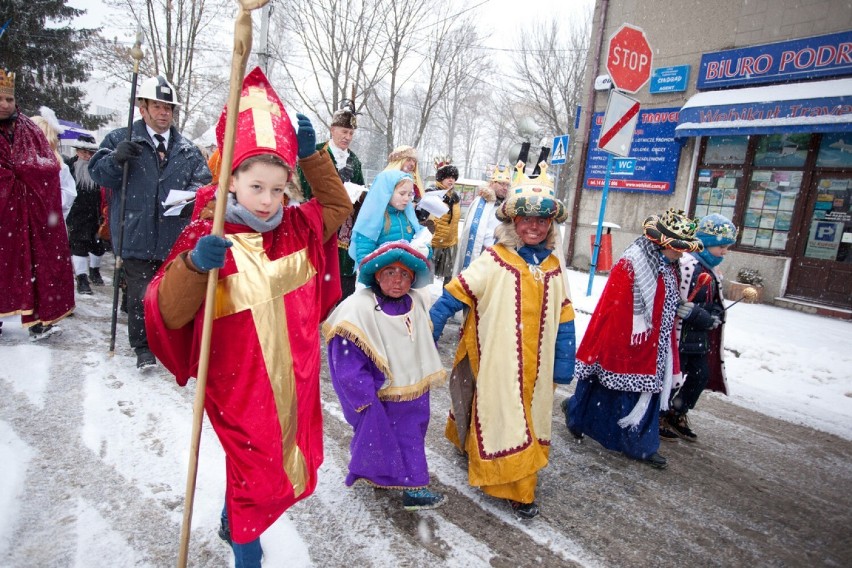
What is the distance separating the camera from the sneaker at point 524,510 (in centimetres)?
279

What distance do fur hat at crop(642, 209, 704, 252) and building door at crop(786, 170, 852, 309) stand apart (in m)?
7.78

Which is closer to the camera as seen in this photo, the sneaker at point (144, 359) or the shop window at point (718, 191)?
the sneaker at point (144, 359)

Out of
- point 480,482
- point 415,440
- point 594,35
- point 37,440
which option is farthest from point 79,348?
Answer: point 594,35

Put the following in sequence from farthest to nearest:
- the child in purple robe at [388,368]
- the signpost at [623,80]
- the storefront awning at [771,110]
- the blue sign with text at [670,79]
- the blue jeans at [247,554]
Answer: the blue sign with text at [670,79] < the storefront awning at [771,110] < the signpost at [623,80] < the child in purple robe at [388,368] < the blue jeans at [247,554]

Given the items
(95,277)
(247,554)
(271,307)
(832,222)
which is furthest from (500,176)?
(832,222)

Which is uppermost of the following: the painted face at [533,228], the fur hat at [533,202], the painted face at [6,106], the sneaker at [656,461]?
the painted face at [6,106]

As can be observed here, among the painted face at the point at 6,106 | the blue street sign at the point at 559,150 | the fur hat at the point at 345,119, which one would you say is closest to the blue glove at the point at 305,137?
the fur hat at the point at 345,119

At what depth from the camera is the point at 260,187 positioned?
1849 mm

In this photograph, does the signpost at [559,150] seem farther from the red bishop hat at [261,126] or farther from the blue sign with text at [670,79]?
the red bishop hat at [261,126]

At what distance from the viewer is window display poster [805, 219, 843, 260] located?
9.07 m

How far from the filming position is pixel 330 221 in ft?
7.31

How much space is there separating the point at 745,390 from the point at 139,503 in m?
5.50

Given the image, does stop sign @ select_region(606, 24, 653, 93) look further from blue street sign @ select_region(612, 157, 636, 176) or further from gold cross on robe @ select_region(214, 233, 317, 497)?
gold cross on robe @ select_region(214, 233, 317, 497)

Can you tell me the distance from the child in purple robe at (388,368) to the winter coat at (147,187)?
2411 millimetres
